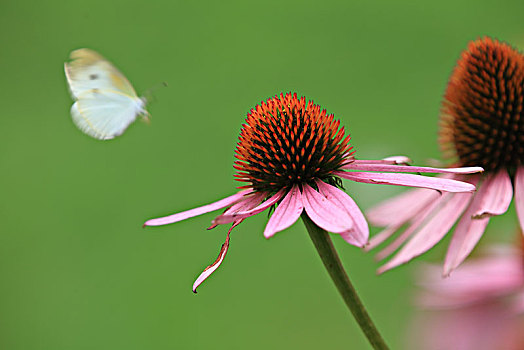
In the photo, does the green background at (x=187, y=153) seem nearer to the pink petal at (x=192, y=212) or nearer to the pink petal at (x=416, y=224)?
the pink petal at (x=416, y=224)

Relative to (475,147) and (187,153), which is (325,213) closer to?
(475,147)

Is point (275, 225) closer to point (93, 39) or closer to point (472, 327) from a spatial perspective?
point (472, 327)

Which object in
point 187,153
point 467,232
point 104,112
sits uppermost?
point 187,153

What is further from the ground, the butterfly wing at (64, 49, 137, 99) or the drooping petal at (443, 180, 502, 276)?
the butterfly wing at (64, 49, 137, 99)

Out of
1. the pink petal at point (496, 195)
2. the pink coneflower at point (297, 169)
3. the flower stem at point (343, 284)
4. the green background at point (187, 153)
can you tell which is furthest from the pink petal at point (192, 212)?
the green background at point (187, 153)

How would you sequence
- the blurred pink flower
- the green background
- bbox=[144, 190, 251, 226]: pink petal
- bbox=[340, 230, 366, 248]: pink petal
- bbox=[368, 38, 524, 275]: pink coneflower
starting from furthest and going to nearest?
the green background
the blurred pink flower
bbox=[368, 38, 524, 275]: pink coneflower
bbox=[144, 190, 251, 226]: pink petal
bbox=[340, 230, 366, 248]: pink petal

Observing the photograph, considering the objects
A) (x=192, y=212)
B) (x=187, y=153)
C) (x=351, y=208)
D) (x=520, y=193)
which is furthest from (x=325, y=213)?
(x=187, y=153)

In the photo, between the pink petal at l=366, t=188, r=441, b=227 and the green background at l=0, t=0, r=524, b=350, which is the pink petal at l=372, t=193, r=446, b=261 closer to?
the pink petal at l=366, t=188, r=441, b=227

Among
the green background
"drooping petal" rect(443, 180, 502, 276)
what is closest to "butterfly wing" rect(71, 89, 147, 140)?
"drooping petal" rect(443, 180, 502, 276)
